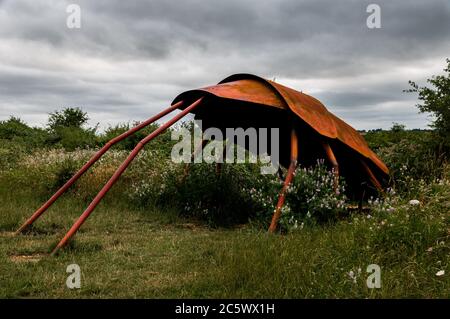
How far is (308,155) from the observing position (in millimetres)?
10930

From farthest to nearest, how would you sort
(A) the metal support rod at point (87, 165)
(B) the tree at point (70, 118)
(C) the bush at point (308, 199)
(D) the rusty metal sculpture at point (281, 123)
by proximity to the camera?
(B) the tree at point (70, 118) → (C) the bush at point (308, 199) → (D) the rusty metal sculpture at point (281, 123) → (A) the metal support rod at point (87, 165)

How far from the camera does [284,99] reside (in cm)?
841

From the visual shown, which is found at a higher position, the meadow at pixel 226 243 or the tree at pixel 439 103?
the tree at pixel 439 103

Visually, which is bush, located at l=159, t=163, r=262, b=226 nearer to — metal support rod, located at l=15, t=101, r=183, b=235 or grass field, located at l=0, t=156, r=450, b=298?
grass field, located at l=0, t=156, r=450, b=298

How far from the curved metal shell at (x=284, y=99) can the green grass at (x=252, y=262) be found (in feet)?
6.83

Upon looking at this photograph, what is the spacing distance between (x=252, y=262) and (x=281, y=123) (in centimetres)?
548

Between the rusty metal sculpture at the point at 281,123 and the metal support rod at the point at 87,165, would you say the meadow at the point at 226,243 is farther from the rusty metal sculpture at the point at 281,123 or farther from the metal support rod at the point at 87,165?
the rusty metal sculpture at the point at 281,123

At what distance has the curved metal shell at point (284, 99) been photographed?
8.26 meters

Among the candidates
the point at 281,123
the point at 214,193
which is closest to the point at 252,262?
the point at 214,193

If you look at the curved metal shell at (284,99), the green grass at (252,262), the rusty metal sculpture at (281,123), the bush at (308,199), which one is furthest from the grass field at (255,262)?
the curved metal shell at (284,99)

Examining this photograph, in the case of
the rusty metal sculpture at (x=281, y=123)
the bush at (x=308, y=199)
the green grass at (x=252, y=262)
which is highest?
the rusty metal sculpture at (x=281, y=123)

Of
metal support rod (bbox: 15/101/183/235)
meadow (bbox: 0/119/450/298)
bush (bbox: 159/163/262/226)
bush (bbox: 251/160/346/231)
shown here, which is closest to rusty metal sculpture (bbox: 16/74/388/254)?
metal support rod (bbox: 15/101/183/235)

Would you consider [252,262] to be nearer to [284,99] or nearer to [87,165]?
[87,165]
